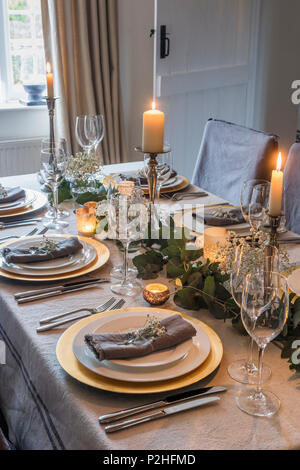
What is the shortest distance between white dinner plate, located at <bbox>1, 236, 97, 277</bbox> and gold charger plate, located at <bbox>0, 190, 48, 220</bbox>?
31 centimetres

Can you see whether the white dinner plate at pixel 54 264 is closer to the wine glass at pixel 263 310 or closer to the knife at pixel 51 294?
the knife at pixel 51 294

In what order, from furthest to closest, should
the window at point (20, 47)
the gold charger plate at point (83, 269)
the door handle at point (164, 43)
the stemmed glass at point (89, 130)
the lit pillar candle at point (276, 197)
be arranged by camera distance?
the window at point (20, 47) < the door handle at point (164, 43) < the stemmed glass at point (89, 130) < the gold charger plate at point (83, 269) < the lit pillar candle at point (276, 197)

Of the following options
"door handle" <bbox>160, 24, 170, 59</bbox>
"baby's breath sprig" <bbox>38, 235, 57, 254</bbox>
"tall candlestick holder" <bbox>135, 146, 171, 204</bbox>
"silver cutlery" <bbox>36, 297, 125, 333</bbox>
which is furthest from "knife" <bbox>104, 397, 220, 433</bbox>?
"door handle" <bbox>160, 24, 170, 59</bbox>

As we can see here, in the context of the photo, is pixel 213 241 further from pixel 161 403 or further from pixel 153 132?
pixel 161 403

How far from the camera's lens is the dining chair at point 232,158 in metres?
2.14

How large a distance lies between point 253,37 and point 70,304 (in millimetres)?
3180

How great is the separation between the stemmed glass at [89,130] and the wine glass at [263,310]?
1340 millimetres

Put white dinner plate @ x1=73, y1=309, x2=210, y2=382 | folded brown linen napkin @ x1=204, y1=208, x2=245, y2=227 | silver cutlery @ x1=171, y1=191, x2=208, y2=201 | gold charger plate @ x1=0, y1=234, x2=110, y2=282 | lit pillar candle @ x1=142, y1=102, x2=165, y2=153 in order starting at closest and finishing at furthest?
1. white dinner plate @ x1=73, y1=309, x2=210, y2=382
2. gold charger plate @ x1=0, y1=234, x2=110, y2=282
3. lit pillar candle @ x1=142, y1=102, x2=165, y2=153
4. folded brown linen napkin @ x1=204, y1=208, x2=245, y2=227
5. silver cutlery @ x1=171, y1=191, x2=208, y2=201

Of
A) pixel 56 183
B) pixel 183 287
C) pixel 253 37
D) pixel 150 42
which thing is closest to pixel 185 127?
pixel 150 42

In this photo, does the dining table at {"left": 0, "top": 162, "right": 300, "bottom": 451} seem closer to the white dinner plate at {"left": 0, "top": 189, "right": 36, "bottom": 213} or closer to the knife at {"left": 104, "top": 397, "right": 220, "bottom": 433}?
the knife at {"left": 104, "top": 397, "right": 220, "bottom": 433}

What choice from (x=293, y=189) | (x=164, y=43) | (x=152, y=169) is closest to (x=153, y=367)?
(x=152, y=169)

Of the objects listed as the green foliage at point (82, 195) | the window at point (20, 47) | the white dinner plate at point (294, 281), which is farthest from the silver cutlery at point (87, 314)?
the window at point (20, 47)

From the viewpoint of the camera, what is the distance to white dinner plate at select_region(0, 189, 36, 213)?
177 centimetres
